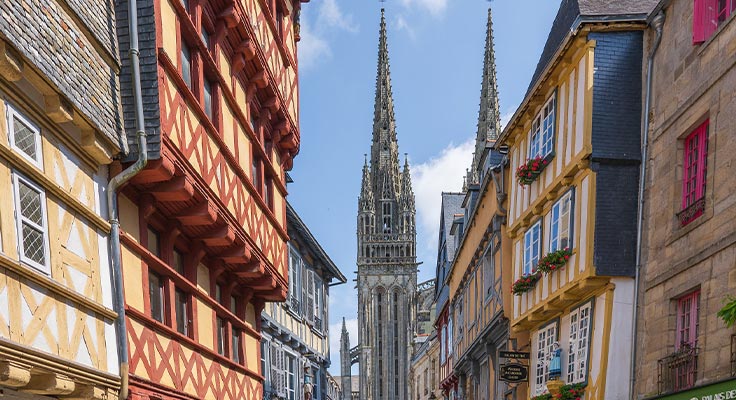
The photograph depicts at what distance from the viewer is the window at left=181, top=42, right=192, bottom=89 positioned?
1225 centimetres

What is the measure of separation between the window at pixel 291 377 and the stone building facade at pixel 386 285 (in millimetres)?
87029

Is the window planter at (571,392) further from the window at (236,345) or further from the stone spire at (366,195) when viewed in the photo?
the stone spire at (366,195)

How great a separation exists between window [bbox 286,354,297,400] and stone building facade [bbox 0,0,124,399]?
1485cm

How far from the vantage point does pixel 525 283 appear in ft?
56.2

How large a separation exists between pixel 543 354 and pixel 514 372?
24.0 inches

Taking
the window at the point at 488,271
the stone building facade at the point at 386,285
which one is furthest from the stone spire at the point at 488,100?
the window at the point at 488,271

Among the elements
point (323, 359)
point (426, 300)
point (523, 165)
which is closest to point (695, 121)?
point (523, 165)

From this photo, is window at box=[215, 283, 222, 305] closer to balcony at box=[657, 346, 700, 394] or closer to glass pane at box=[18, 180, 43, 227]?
balcony at box=[657, 346, 700, 394]

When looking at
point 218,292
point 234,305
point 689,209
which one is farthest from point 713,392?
point 234,305

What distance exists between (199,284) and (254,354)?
13.8 ft

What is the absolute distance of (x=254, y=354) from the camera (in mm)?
18203

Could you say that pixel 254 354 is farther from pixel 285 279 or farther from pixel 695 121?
pixel 695 121

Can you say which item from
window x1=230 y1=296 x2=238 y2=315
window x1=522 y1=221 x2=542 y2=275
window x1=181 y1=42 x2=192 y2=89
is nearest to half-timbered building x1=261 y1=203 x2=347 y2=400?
window x1=230 y1=296 x2=238 y2=315

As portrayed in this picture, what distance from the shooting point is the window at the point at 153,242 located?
11969mm
